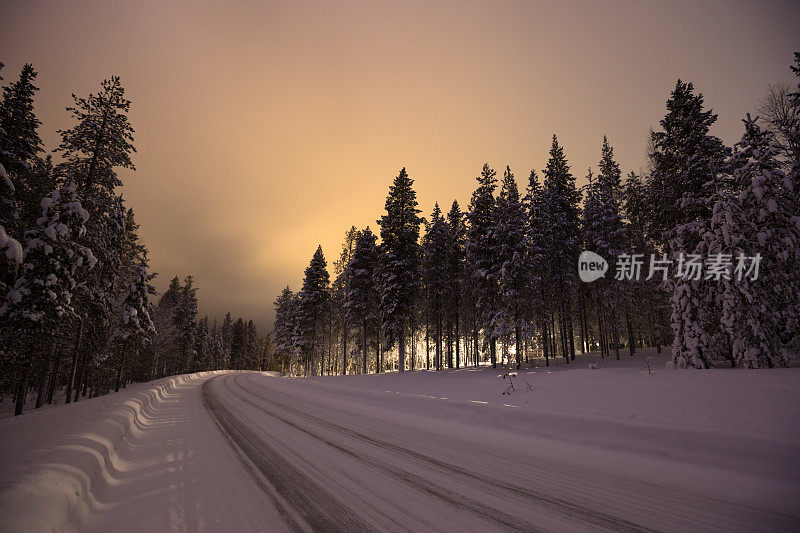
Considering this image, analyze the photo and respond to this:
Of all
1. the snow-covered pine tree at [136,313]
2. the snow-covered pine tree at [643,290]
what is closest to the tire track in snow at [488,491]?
the snow-covered pine tree at [136,313]

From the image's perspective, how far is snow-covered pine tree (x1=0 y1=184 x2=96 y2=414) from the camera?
13.4 m

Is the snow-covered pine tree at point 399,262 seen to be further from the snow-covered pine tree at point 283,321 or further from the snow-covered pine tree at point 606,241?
the snow-covered pine tree at point 283,321

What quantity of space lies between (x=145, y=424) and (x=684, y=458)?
12435 mm

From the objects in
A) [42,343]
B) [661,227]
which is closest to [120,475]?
[42,343]

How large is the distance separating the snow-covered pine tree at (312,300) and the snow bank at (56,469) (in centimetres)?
3545

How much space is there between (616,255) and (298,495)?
31580 mm

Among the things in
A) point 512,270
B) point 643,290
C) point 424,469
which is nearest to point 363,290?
point 512,270

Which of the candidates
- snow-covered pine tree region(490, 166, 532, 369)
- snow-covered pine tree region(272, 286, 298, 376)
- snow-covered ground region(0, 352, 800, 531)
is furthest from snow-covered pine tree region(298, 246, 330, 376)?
snow-covered ground region(0, 352, 800, 531)

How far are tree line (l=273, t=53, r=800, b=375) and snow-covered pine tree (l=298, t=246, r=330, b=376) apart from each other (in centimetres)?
18

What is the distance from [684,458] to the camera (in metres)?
5.64

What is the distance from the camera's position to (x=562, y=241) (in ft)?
95.1

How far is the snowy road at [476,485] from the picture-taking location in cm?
332

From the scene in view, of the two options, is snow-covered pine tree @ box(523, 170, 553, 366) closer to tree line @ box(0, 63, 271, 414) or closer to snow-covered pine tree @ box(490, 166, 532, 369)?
snow-covered pine tree @ box(490, 166, 532, 369)

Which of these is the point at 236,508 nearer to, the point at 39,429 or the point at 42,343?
the point at 39,429
